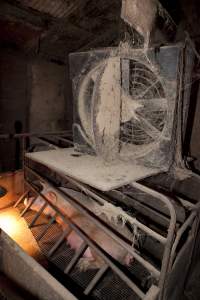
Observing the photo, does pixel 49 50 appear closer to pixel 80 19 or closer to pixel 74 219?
pixel 80 19

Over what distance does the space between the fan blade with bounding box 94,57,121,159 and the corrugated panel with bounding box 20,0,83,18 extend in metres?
2.19

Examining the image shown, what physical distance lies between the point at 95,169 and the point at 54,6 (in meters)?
3.21

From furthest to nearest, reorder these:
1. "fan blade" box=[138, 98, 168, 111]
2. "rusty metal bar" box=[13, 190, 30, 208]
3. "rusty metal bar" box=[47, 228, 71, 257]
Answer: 1. "rusty metal bar" box=[13, 190, 30, 208]
2. "rusty metal bar" box=[47, 228, 71, 257]
3. "fan blade" box=[138, 98, 168, 111]

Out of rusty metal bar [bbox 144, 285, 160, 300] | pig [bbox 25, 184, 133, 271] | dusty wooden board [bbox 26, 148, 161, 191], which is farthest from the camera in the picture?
pig [bbox 25, 184, 133, 271]

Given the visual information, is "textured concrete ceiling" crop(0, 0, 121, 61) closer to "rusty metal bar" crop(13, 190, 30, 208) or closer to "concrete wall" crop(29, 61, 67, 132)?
"concrete wall" crop(29, 61, 67, 132)

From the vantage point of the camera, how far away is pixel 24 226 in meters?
4.03

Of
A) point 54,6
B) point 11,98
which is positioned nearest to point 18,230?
point 11,98

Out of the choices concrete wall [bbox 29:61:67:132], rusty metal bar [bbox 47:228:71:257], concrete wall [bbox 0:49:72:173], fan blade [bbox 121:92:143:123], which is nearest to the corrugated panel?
concrete wall [bbox 0:49:72:173]

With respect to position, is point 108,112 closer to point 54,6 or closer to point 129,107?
point 129,107

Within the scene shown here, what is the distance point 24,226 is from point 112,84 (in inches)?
119

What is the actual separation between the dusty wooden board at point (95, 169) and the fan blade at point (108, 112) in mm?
198

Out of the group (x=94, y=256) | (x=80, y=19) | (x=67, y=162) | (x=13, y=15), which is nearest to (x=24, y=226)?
(x=94, y=256)

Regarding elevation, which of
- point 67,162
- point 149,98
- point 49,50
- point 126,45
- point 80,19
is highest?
point 80,19

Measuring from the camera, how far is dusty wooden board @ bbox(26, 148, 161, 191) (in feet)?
6.89
